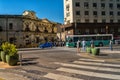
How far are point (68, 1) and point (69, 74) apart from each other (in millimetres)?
60491

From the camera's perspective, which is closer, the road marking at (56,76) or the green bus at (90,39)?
the road marking at (56,76)

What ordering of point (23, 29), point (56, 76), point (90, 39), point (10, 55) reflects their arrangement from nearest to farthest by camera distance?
point (56, 76), point (10, 55), point (90, 39), point (23, 29)

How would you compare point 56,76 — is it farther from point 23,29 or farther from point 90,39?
point 23,29

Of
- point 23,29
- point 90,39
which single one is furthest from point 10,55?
point 23,29

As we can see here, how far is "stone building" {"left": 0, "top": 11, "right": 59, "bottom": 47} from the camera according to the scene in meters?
68.0

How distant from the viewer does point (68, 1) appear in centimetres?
7462

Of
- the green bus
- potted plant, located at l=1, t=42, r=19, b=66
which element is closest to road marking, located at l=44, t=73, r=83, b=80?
potted plant, located at l=1, t=42, r=19, b=66

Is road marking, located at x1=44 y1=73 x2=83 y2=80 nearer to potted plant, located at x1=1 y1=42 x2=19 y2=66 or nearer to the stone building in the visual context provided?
potted plant, located at x1=1 y1=42 x2=19 y2=66

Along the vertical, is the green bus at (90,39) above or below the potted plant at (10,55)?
above

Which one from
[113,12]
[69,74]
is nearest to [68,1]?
[113,12]

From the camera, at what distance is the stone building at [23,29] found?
68.0m

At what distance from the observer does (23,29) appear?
69.8 m

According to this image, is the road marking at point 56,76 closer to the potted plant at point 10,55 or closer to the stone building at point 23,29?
the potted plant at point 10,55

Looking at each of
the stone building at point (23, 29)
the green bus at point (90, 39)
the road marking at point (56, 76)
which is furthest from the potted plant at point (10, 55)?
the stone building at point (23, 29)
